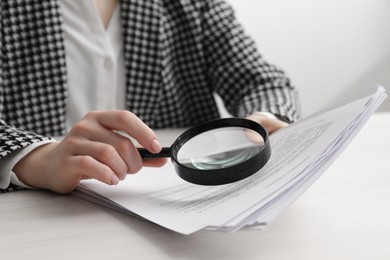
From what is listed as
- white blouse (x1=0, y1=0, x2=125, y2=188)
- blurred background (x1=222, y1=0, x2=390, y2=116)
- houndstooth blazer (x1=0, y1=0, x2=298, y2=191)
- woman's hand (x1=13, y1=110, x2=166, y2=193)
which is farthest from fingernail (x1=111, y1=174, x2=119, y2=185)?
blurred background (x1=222, y1=0, x2=390, y2=116)

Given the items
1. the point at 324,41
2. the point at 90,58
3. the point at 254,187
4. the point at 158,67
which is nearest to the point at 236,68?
the point at 158,67

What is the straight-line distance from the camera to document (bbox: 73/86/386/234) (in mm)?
498

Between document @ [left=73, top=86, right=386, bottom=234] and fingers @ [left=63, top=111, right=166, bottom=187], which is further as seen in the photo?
fingers @ [left=63, top=111, right=166, bottom=187]

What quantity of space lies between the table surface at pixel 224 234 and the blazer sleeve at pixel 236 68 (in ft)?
1.36

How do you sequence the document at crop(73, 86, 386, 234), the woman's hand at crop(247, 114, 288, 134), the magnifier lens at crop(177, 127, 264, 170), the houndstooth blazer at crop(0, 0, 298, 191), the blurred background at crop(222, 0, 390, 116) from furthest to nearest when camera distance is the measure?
the blurred background at crop(222, 0, 390, 116) < the houndstooth blazer at crop(0, 0, 298, 191) < the woman's hand at crop(247, 114, 288, 134) < the magnifier lens at crop(177, 127, 264, 170) < the document at crop(73, 86, 386, 234)

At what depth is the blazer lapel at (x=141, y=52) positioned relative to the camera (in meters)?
1.13

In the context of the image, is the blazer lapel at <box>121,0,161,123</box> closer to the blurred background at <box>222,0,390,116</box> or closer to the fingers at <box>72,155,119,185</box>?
the fingers at <box>72,155,119,185</box>

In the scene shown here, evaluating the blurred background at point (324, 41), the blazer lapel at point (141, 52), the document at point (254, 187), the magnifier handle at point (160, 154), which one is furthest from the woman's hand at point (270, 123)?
the blurred background at point (324, 41)

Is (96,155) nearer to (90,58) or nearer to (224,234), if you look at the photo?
(224,234)

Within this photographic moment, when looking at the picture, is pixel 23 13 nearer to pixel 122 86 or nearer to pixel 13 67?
pixel 13 67

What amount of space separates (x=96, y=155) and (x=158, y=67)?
544 mm

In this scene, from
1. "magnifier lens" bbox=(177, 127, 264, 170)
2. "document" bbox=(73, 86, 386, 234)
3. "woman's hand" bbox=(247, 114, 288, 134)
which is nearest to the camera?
"document" bbox=(73, 86, 386, 234)

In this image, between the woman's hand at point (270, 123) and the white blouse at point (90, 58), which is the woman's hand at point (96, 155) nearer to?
the woman's hand at point (270, 123)

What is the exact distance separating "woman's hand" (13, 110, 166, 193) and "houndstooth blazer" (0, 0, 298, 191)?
14.9 inches
